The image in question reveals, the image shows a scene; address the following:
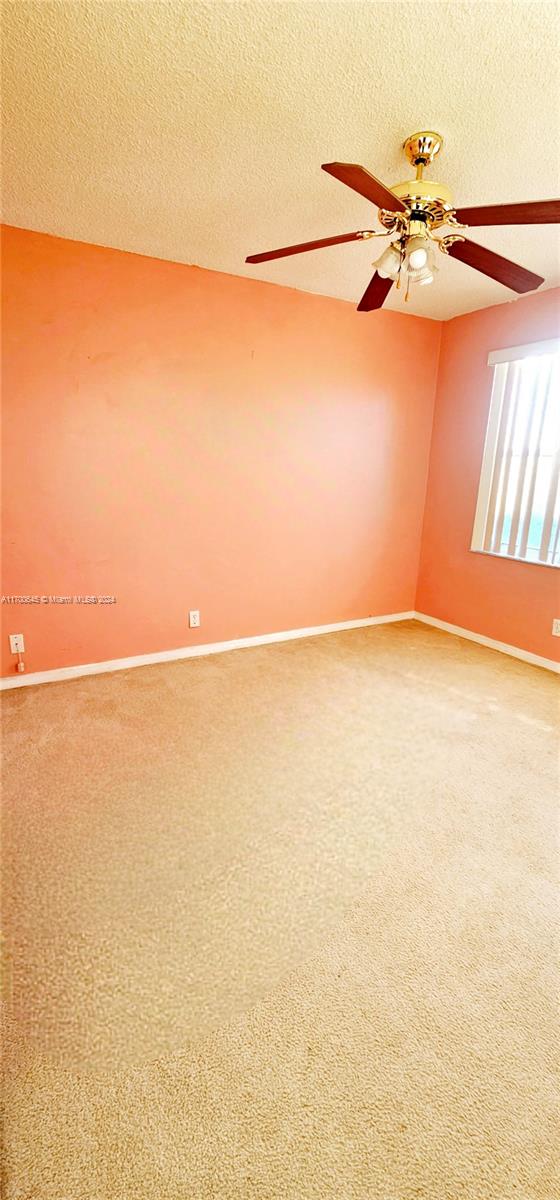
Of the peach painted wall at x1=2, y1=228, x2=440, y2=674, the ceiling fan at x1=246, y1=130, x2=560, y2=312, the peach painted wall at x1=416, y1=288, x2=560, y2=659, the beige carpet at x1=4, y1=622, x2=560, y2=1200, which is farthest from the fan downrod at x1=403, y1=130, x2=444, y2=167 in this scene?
the beige carpet at x1=4, y1=622, x2=560, y2=1200

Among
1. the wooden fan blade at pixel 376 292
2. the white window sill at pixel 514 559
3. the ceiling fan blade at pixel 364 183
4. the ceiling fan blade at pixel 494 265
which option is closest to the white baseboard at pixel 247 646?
the white window sill at pixel 514 559

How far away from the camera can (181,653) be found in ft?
11.4

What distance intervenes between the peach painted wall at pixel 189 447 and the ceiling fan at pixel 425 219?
4.09ft

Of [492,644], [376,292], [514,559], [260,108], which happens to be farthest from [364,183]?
[492,644]

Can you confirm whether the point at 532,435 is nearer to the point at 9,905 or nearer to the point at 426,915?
the point at 426,915

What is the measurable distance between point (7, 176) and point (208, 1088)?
→ 10.0 feet

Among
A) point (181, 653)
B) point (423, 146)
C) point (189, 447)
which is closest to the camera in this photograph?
point (423, 146)

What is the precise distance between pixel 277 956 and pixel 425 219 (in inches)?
89.6

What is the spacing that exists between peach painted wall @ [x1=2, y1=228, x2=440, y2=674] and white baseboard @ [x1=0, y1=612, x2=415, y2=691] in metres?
0.06

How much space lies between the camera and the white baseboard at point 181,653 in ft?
9.86

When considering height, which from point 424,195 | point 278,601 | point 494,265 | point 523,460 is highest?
point 424,195

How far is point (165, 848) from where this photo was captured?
5.95 ft

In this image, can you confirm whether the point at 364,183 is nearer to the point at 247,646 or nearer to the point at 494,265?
the point at 494,265

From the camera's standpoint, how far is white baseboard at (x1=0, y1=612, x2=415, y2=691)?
300 centimetres
